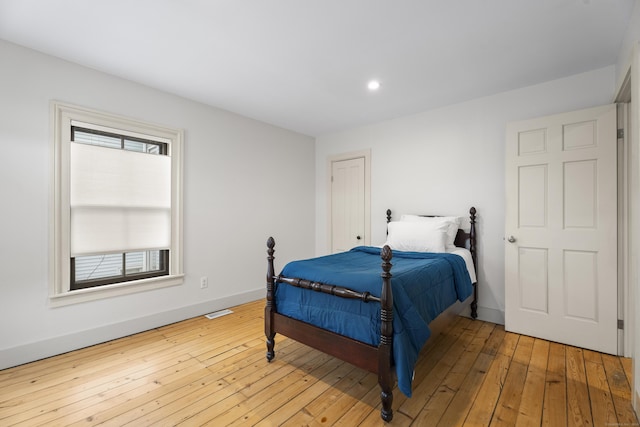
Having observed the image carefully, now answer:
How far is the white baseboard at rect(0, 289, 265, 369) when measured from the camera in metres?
2.26

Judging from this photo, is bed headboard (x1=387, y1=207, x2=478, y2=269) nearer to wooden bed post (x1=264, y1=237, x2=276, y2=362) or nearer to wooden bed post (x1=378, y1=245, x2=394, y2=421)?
wooden bed post (x1=378, y1=245, x2=394, y2=421)

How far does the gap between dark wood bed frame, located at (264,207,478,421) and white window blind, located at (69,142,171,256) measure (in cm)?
149

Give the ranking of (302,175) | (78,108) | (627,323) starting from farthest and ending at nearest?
1. (302,175)
2. (78,108)
3. (627,323)

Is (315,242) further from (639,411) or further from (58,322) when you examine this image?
(639,411)

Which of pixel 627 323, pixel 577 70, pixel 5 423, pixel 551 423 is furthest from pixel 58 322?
pixel 577 70

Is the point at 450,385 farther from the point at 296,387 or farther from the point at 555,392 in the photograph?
the point at 296,387

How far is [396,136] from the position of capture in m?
3.95

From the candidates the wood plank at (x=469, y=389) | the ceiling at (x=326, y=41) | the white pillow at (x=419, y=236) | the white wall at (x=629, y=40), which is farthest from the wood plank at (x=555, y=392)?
the ceiling at (x=326, y=41)

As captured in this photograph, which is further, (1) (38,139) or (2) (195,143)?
(2) (195,143)

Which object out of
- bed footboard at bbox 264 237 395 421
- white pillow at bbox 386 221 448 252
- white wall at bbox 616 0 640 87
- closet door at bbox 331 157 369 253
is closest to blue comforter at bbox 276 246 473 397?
bed footboard at bbox 264 237 395 421

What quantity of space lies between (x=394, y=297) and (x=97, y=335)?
2.70m

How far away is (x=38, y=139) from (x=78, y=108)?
405mm

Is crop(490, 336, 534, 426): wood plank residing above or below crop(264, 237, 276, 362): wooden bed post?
below

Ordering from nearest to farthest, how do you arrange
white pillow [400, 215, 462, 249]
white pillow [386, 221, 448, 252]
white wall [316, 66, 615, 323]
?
white wall [316, 66, 615, 323] < white pillow [386, 221, 448, 252] < white pillow [400, 215, 462, 249]
